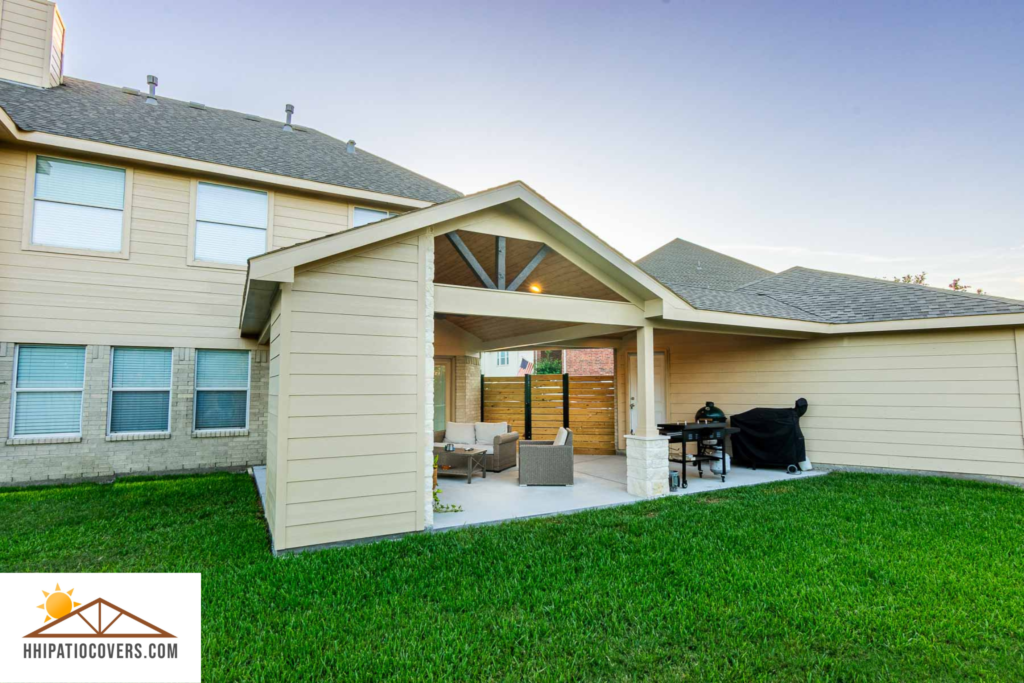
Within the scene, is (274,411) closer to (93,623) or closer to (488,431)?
(93,623)

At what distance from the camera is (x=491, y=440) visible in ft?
30.1

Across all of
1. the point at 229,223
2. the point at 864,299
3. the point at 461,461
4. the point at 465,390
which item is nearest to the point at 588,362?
the point at 465,390

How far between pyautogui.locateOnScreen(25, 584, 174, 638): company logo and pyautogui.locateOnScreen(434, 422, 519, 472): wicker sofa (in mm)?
6011

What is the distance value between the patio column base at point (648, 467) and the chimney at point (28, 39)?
477 inches

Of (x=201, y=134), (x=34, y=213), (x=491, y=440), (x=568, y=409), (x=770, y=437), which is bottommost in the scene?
(x=491, y=440)

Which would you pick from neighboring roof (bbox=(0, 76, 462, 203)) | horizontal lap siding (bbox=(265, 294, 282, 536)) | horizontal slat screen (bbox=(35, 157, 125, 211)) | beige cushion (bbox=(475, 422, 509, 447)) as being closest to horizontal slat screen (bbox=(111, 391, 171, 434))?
horizontal slat screen (bbox=(35, 157, 125, 211))

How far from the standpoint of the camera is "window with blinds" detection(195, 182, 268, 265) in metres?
8.16

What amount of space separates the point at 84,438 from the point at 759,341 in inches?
484

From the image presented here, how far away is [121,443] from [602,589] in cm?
808

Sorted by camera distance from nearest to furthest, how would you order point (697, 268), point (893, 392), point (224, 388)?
point (893, 392) → point (224, 388) → point (697, 268)

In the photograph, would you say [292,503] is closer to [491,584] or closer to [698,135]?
[491,584]

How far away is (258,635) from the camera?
2990 mm

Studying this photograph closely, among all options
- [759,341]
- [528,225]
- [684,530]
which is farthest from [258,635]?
[759,341]

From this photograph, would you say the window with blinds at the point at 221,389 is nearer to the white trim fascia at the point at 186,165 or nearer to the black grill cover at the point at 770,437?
the white trim fascia at the point at 186,165
